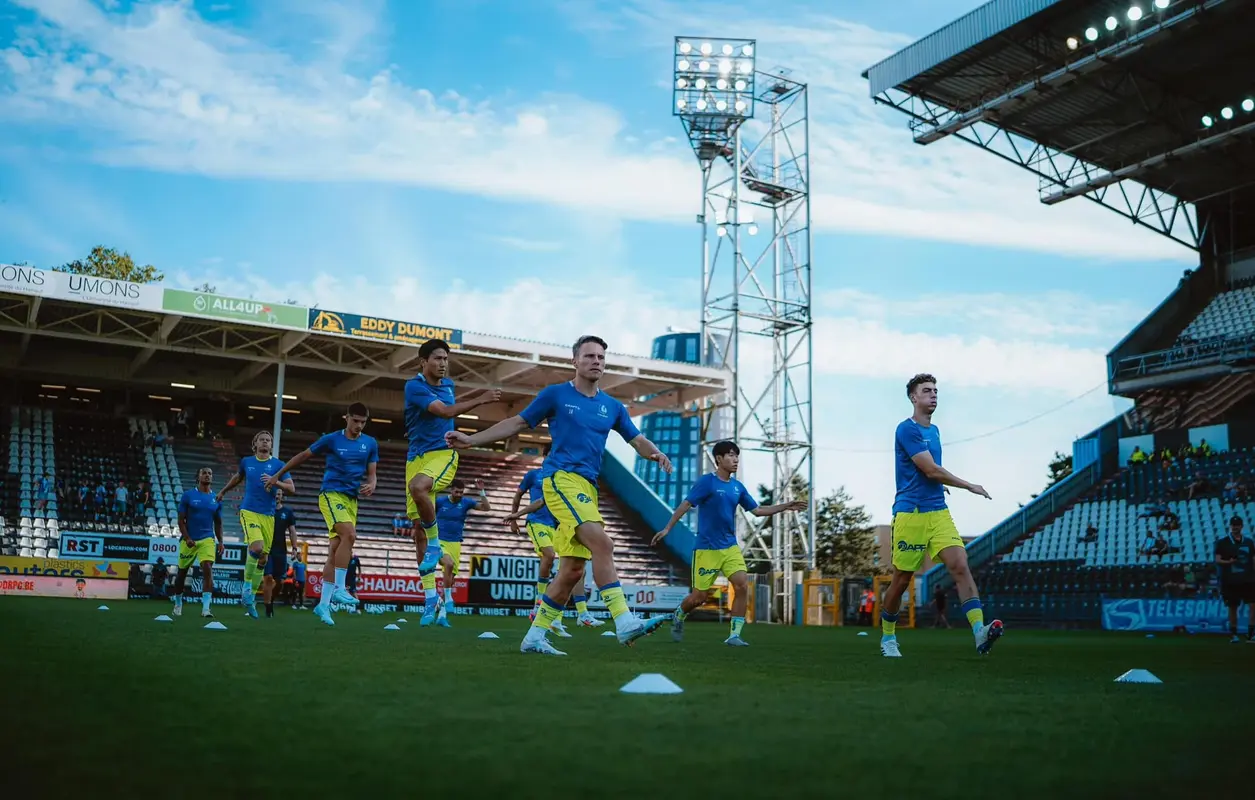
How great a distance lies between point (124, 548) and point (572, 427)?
21.2 metres

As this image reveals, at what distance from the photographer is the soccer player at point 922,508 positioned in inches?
348

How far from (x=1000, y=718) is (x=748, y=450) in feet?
101

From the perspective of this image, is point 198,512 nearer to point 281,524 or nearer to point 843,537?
point 281,524

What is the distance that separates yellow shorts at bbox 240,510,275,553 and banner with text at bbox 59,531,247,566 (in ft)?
40.4

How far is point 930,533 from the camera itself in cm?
904

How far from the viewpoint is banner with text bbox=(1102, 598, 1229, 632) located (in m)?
24.6

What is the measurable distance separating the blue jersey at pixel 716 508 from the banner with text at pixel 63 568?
17.8 metres

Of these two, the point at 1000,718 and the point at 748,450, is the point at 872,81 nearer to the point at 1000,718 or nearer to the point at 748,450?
the point at 748,450

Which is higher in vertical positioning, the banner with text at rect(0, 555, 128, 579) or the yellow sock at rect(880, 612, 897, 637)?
the yellow sock at rect(880, 612, 897, 637)

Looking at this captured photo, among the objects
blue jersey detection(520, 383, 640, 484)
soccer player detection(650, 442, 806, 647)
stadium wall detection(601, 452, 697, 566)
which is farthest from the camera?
stadium wall detection(601, 452, 697, 566)

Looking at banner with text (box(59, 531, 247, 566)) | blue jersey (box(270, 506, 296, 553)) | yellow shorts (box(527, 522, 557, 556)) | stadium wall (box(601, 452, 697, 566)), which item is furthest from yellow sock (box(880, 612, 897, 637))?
stadium wall (box(601, 452, 697, 566))

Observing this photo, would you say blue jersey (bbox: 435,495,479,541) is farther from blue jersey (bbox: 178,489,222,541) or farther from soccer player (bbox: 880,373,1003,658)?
soccer player (bbox: 880,373,1003,658)

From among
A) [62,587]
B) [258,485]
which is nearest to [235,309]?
[62,587]

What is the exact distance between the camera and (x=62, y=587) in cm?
2433
